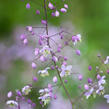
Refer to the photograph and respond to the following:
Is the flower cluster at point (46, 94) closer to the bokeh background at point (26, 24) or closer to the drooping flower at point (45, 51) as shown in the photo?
the drooping flower at point (45, 51)

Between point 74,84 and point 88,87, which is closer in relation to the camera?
point 88,87

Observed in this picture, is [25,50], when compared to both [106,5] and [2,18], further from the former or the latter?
[106,5]

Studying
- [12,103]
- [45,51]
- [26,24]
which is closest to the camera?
[45,51]

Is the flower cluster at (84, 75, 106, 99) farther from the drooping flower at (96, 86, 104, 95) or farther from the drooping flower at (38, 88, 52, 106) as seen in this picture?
the drooping flower at (38, 88, 52, 106)

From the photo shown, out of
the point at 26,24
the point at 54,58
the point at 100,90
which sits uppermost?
the point at 26,24

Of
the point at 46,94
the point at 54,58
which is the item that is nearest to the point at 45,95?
the point at 46,94

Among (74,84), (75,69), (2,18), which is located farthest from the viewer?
(2,18)

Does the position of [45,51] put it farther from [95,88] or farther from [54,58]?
[95,88]

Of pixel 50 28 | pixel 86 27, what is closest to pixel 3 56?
pixel 50 28
